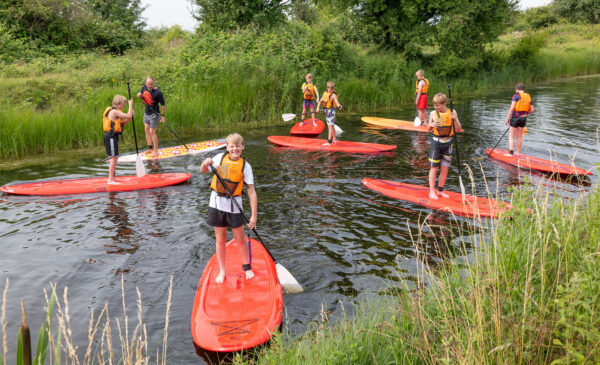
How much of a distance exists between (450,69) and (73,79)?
19.2 meters

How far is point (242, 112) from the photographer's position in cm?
1795

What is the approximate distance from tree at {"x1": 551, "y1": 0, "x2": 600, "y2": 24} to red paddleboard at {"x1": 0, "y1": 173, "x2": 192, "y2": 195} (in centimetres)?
5753

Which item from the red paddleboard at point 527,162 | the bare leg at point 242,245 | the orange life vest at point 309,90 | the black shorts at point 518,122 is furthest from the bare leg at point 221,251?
the orange life vest at point 309,90

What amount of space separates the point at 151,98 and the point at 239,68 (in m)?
6.37

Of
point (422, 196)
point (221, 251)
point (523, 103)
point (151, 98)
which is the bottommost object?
point (422, 196)

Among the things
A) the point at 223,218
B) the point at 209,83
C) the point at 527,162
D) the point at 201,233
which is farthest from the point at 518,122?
the point at 209,83

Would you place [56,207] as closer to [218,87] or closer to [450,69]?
[218,87]

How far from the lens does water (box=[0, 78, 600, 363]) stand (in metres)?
5.78

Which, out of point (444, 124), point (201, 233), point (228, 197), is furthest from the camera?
point (444, 124)

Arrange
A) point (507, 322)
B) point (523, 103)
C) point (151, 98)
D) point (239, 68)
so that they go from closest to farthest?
1. point (507, 322)
2. point (523, 103)
3. point (151, 98)
4. point (239, 68)

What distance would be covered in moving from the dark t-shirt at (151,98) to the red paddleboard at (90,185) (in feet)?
10.2

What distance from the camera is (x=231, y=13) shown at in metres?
24.9

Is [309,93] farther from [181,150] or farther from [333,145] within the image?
[181,150]

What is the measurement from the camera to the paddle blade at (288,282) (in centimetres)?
575
